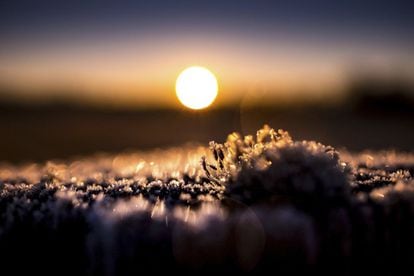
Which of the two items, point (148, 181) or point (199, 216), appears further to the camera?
point (148, 181)

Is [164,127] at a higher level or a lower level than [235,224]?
higher

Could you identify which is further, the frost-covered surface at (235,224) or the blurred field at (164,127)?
the blurred field at (164,127)

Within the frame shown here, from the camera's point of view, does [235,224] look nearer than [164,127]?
Yes

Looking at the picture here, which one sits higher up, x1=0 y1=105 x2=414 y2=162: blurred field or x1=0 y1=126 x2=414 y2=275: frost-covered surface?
x1=0 y1=105 x2=414 y2=162: blurred field

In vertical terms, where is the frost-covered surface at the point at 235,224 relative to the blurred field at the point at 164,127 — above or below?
below

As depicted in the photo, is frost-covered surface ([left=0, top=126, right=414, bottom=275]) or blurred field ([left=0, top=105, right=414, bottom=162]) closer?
frost-covered surface ([left=0, top=126, right=414, bottom=275])

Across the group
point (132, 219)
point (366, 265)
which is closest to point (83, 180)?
point (132, 219)

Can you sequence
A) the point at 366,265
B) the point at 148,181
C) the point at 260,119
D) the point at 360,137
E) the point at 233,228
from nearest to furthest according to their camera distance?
the point at 233,228 < the point at 366,265 < the point at 148,181 < the point at 360,137 < the point at 260,119

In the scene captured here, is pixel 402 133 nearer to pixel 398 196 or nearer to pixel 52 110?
pixel 398 196
